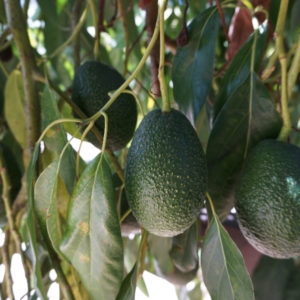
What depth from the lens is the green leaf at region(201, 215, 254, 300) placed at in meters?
0.48

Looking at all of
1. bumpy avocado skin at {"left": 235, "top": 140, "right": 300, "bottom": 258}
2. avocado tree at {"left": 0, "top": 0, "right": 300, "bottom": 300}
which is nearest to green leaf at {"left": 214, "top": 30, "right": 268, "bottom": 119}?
avocado tree at {"left": 0, "top": 0, "right": 300, "bottom": 300}

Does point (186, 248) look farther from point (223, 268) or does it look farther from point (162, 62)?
point (162, 62)

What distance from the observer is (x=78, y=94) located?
667mm

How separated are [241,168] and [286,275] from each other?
291mm

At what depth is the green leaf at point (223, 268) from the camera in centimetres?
48

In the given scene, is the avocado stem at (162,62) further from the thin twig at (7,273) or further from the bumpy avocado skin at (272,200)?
the thin twig at (7,273)

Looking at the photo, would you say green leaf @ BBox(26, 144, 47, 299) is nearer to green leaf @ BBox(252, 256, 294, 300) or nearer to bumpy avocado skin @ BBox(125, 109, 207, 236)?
bumpy avocado skin @ BBox(125, 109, 207, 236)

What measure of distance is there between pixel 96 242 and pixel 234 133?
0.28 metres

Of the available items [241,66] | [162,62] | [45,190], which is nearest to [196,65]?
[241,66]

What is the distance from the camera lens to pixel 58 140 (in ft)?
1.86

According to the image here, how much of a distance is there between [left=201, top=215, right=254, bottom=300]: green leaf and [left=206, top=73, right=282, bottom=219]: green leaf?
0.08 m

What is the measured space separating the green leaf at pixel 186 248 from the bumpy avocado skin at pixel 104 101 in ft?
0.62

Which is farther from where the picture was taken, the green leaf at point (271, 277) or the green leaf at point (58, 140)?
the green leaf at point (271, 277)

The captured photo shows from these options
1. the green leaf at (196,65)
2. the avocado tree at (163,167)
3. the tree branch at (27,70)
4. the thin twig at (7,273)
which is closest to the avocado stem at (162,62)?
the avocado tree at (163,167)
